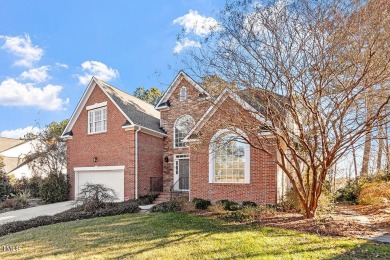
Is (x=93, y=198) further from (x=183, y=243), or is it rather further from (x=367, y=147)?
(x=367, y=147)

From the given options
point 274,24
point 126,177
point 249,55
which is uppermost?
point 274,24

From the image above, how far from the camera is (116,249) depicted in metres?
7.49

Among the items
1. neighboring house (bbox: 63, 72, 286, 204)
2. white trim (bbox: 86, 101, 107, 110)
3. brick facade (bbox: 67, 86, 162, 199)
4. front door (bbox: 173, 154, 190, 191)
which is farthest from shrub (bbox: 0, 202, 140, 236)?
white trim (bbox: 86, 101, 107, 110)

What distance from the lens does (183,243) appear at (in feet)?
25.3

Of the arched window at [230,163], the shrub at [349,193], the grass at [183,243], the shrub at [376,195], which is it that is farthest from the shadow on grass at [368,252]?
the shrub at [349,193]

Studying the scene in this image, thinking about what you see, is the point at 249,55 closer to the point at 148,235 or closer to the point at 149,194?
the point at 148,235

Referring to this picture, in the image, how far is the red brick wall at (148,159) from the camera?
1809cm

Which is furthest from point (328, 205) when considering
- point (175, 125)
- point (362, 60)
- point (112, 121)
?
point (112, 121)

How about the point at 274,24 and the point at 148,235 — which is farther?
the point at 274,24

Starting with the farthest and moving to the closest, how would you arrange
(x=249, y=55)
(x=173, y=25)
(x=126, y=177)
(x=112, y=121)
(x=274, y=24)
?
1. (x=112, y=121)
2. (x=126, y=177)
3. (x=173, y=25)
4. (x=249, y=55)
5. (x=274, y=24)

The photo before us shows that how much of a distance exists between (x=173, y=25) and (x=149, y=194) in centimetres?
1139

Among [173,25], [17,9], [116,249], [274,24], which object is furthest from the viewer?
[17,9]

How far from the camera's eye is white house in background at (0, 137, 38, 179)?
106 feet

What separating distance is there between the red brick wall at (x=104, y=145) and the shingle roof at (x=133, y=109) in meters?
0.46
